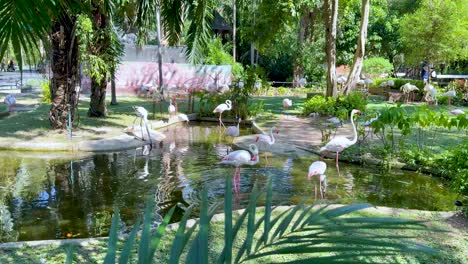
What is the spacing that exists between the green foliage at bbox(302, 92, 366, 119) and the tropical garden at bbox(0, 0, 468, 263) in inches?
2.1

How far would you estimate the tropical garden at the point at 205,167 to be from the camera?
1077 mm

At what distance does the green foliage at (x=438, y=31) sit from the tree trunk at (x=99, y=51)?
14.9m

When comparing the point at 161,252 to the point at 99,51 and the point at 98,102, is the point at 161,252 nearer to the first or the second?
the point at 99,51

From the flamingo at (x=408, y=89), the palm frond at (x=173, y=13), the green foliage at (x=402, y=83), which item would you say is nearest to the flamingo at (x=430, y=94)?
the flamingo at (x=408, y=89)

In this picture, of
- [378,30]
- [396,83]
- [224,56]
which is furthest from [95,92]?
[378,30]

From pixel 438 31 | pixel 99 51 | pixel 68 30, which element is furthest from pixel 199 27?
pixel 438 31

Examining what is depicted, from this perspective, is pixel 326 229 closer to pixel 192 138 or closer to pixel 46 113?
pixel 192 138

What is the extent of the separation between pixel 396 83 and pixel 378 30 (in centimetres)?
1052

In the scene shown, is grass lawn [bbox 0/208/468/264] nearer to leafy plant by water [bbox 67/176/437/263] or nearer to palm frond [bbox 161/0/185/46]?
leafy plant by water [bbox 67/176/437/263]

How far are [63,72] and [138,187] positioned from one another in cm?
499

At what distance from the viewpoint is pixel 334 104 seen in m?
15.4

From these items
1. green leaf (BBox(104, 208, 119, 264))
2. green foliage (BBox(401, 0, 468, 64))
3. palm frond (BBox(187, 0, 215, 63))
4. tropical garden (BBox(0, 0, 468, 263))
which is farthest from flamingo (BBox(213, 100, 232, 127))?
green leaf (BBox(104, 208, 119, 264))

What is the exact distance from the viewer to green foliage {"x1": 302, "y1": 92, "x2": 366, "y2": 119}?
48.8 feet

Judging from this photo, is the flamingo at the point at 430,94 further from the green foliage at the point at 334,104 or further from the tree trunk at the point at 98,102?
the tree trunk at the point at 98,102
